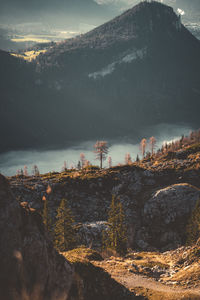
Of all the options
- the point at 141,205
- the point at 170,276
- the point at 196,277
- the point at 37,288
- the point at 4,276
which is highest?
the point at 4,276

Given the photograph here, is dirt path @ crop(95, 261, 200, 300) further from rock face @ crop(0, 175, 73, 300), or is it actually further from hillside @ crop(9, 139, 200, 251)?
hillside @ crop(9, 139, 200, 251)

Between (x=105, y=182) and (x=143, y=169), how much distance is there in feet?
49.2

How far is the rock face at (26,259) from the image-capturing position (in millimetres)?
→ 14992

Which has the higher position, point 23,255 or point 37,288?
point 23,255

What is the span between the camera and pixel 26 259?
54.4 feet

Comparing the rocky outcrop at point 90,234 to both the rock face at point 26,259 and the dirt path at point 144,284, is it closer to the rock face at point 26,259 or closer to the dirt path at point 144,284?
the dirt path at point 144,284

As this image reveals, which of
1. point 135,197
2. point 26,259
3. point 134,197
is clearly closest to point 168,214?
point 135,197

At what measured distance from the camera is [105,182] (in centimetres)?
7075

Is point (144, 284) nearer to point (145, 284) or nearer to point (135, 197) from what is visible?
point (145, 284)

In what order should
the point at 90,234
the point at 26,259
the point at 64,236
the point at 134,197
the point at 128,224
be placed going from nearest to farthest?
the point at 26,259, the point at 64,236, the point at 90,234, the point at 128,224, the point at 134,197

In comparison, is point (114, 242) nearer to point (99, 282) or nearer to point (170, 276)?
point (170, 276)

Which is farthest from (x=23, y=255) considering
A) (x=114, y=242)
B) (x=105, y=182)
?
(x=105, y=182)

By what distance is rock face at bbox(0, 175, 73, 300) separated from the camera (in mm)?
14992

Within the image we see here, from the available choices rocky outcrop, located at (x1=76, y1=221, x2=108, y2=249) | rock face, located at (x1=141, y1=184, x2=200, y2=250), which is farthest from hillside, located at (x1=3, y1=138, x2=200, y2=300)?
rocky outcrop, located at (x1=76, y1=221, x2=108, y2=249)
